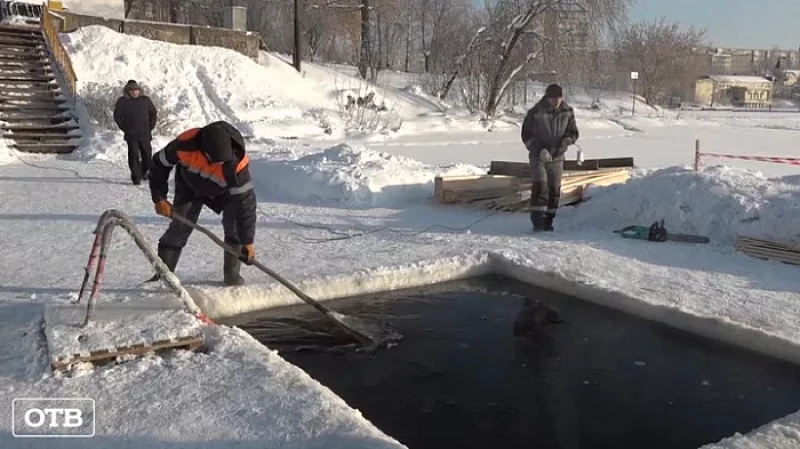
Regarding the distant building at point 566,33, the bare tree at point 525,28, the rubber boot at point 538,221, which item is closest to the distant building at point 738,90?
the distant building at point 566,33

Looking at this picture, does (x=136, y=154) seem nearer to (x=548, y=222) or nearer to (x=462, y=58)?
(x=548, y=222)

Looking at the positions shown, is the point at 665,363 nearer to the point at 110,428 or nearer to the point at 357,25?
the point at 110,428

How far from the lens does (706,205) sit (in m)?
7.92

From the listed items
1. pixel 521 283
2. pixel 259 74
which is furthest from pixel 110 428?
pixel 259 74

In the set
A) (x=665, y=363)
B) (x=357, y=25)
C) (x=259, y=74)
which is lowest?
(x=665, y=363)

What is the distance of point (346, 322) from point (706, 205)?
4.66 meters

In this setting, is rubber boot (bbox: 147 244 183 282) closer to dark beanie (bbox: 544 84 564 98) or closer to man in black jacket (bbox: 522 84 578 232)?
man in black jacket (bbox: 522 84 578 232)

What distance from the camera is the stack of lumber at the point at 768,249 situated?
22.4ft

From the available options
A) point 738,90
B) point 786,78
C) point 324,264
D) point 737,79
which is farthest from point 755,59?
point 324,264

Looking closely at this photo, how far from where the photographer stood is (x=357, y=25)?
36406 mm

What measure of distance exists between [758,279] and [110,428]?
5.41 metres

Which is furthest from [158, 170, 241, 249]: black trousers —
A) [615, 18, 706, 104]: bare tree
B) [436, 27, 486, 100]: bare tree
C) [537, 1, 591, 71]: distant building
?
[615, 18, 706, 104]: bare tree

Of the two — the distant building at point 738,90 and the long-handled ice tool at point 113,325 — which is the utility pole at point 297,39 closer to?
the long-handled ice tool at point 113,325

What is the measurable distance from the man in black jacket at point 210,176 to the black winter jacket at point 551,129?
12.6 feet
